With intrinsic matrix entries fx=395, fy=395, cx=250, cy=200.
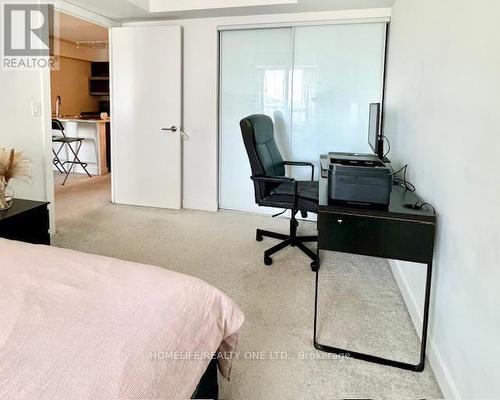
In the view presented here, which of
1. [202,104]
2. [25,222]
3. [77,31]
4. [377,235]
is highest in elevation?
[77,31]

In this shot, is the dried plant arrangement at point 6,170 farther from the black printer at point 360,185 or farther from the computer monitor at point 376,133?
the computer monitor at point 376,133

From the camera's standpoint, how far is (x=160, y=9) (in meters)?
4.02

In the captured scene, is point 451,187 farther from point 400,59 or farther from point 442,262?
point 400,59

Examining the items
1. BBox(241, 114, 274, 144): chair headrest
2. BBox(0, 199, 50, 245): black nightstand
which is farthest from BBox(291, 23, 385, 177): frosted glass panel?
BBox(0, 199, 50, 245): black nightstand

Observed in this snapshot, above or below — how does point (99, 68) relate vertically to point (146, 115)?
above

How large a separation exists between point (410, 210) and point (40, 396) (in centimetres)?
165

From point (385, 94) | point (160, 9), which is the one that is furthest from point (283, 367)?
point (160, 9)

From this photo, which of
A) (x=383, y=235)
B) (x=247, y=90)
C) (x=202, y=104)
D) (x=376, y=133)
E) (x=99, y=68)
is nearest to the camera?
(x=383, y=235)

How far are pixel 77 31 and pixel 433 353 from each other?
684cm

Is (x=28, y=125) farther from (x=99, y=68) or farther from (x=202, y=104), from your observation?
(x=99, y=68)

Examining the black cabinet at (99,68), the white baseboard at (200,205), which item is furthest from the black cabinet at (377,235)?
the black cabinet at (99,68)

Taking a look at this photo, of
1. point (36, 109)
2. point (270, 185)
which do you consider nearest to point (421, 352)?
point (270, 185)

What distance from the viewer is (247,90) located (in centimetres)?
426

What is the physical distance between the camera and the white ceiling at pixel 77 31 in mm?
5486
